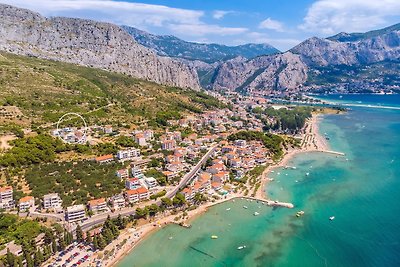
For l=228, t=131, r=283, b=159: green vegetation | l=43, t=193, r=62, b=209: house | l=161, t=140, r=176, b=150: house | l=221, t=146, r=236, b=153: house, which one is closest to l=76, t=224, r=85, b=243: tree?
l=43, t=193, r=62, b=209: house

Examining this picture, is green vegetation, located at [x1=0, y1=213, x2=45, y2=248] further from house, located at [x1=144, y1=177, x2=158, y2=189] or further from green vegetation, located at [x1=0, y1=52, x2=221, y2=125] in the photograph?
green vegetation, located at [x1=0, y1=52, x2=221, y2=125]

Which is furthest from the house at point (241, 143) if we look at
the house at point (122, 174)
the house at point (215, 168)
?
the house at point (122, 174)

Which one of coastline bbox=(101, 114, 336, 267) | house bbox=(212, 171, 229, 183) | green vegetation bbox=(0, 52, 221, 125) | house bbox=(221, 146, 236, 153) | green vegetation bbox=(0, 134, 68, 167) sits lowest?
coastline bbox=(101, 114, 336, 267)

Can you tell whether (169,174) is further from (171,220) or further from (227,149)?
(227,149)

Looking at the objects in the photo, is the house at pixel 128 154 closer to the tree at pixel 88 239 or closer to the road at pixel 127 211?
the road at pixel 127 211

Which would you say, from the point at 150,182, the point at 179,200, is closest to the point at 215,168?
the point at 150,182

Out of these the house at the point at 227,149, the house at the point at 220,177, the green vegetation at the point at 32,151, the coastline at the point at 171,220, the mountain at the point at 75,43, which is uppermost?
the mountain at the point at 75,43
